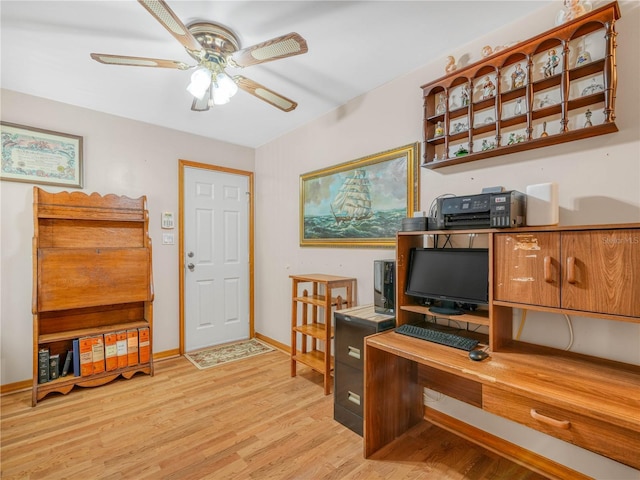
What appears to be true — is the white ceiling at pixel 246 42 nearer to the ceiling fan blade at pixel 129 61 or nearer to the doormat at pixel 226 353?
the ceiling fan blade at pixel 129 61

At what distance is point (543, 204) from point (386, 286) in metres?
1.03

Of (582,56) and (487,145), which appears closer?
(582,56)

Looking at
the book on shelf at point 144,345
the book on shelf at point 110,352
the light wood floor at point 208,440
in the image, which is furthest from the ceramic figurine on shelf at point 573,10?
the book on shelf at point 110,352

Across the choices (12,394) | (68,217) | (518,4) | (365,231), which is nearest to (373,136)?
(365,231)

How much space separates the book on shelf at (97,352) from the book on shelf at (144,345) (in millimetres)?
291

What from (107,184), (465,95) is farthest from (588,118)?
(107,184)

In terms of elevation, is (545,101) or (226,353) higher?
(545,101)

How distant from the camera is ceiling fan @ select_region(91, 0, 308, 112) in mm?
1517

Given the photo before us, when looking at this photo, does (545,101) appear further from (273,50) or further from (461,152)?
(273,50)

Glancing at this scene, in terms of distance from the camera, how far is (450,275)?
1875 millimetres

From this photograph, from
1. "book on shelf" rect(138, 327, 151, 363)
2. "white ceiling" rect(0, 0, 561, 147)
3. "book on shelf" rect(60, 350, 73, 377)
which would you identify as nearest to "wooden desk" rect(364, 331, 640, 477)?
"white ceiling" rect(0, 0, 561, 147)

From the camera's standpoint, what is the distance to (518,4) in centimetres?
168

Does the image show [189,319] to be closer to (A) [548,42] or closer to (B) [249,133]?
(B) [249,133]

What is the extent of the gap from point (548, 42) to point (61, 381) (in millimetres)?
4117
